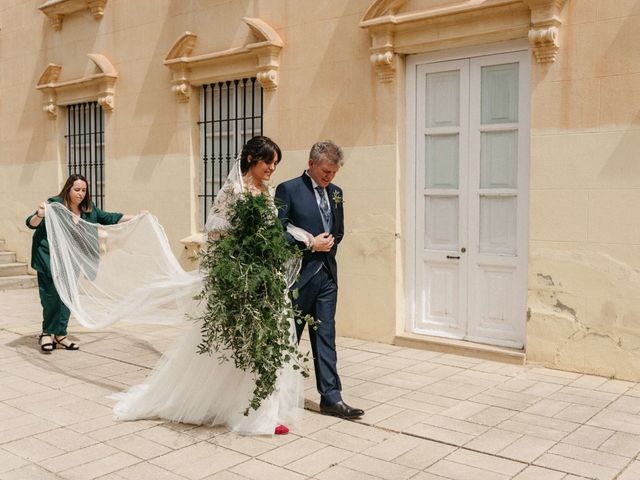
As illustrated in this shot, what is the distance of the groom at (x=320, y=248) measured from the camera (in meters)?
5.04

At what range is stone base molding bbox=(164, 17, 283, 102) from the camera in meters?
8.22

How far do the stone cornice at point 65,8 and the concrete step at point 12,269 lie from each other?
4020 mm

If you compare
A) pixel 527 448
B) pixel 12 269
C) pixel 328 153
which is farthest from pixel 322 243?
pixel 12 269

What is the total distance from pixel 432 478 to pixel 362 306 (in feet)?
12.2

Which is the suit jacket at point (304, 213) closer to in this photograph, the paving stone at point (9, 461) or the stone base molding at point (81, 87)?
the paving stone at point (9, 461)

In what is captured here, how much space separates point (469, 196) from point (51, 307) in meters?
4.35

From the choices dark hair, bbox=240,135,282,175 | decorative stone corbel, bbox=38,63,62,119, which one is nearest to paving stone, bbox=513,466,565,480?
dark hair, bbox=240,135,282,175

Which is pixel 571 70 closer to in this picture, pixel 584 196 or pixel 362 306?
pixel 584 196

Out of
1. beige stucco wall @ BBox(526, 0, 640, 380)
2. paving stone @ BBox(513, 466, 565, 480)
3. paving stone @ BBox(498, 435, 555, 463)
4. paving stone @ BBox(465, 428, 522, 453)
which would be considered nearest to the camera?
paving stone @ BBox(513, 466, 565, 480)

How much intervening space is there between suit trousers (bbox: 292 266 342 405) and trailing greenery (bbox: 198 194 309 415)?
434 mm

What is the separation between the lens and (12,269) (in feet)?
39.4

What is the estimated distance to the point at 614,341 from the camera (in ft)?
19.5

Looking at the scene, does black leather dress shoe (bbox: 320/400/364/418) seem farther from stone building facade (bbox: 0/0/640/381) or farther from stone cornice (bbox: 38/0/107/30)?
stone cornice (bbox: 38/0/107/30)

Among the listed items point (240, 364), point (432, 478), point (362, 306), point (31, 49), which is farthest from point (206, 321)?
point (31, 49)
